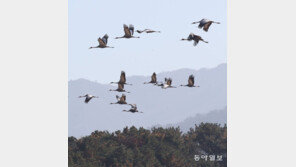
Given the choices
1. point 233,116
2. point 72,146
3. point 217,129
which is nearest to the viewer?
point 233,116

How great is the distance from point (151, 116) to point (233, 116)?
3498 inches

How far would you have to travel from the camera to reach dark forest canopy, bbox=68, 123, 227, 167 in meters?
42.1

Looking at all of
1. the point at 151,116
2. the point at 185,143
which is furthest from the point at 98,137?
the point at 151,116

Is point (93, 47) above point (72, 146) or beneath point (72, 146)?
above

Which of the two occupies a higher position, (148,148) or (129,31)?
(129,31)

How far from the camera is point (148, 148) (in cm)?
4556

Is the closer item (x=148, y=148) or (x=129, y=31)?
(x=129, y=31)

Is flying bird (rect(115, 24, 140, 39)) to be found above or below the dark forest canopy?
above

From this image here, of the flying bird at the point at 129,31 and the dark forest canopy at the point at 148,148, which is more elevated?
the flying bird at the point at 129,31

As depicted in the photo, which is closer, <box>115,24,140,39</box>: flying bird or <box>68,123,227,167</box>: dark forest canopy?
<box>115,24,140,39</box>: flying bird

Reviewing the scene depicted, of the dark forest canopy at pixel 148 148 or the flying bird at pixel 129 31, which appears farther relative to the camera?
the dark forest canopy at pixel 148 148

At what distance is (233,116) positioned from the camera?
3788cm

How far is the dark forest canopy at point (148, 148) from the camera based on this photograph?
4206cm

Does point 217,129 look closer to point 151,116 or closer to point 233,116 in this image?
point 233,116
